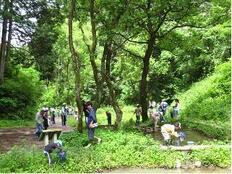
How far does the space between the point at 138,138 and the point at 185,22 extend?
13.9 metres

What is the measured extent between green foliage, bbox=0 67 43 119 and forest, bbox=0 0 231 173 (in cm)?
8

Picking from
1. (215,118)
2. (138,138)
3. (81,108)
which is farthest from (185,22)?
(138,138)

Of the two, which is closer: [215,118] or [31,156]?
[31,156]

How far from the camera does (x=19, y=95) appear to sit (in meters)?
37.6

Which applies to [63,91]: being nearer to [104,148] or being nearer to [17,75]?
[17,75]

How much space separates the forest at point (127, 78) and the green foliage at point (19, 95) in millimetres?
83

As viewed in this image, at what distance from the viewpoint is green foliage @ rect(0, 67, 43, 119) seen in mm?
36562

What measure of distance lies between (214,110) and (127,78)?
74.8 feet

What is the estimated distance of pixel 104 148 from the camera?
16609 millimetres

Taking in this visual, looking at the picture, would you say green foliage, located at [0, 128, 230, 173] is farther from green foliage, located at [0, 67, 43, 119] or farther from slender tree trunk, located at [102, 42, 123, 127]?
green foliage, located at [0, 67, 43, 119]

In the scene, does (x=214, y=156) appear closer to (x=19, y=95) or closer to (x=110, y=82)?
(x=110, y=82)

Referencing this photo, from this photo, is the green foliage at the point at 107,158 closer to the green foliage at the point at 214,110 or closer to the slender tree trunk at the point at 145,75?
the green foliage at the point at 214,110

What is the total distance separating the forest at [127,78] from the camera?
15.2m

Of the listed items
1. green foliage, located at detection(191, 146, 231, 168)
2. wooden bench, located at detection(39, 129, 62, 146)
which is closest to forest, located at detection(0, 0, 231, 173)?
green foliage, located at detection(191, 146, 231, 168)
